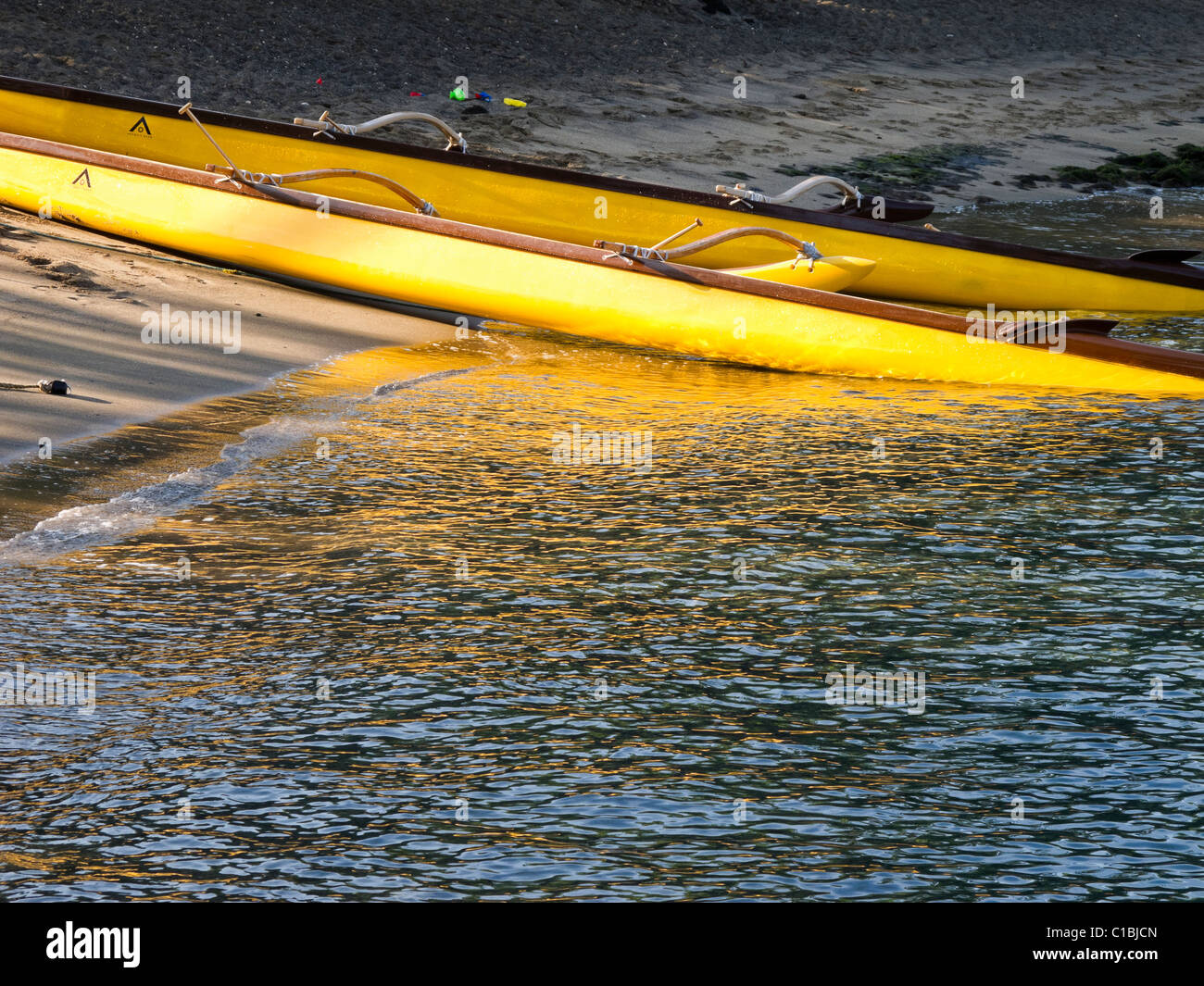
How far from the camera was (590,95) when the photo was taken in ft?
52.1

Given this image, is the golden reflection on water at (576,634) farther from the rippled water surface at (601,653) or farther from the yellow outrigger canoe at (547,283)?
the yellow outrigger canoe at (547,283)

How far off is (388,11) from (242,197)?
25.7 feet

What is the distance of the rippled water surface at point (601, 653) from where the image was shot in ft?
13.4

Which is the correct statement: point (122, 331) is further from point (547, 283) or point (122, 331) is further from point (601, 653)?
point (601, 653)

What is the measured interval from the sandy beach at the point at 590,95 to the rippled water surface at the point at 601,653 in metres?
1.79

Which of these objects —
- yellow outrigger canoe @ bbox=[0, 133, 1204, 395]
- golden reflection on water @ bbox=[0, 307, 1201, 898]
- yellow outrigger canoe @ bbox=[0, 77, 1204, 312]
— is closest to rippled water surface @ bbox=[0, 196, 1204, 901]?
golden reflection on water @ bbox=[0, 307, 1201, 898]

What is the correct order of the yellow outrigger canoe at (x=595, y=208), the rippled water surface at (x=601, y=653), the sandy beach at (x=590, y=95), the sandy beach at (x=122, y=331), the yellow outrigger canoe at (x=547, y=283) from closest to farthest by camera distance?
the rippled water surface at (x=601, y=653) < the sandy beach at (x=122, y=331) < the yellow outrigger canoe at (x=547, y=283) < the sandy beach at (x=590, y=95) < the yellow outrigger canoe at (x=595, y=208)

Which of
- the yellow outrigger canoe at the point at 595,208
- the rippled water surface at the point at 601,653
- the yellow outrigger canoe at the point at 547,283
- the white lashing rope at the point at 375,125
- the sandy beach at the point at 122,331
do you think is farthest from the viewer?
the white lashing rope at the point at 375,125

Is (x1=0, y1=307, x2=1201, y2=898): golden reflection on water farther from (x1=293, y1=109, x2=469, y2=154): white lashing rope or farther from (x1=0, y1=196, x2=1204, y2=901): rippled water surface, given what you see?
(x1=293, y1=109, x2=469, y2=154): white lashing rope

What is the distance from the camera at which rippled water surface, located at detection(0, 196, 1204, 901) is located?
13.4 feet

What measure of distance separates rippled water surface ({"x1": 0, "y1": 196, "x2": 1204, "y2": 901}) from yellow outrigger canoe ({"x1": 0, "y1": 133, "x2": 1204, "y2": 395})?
0.61 meters

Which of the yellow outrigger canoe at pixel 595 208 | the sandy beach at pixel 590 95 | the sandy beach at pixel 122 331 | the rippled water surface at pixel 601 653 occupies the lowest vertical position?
the rippled water surface at pixel 601 653

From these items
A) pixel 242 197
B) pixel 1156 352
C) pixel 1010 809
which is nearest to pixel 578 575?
pixel 1010 809

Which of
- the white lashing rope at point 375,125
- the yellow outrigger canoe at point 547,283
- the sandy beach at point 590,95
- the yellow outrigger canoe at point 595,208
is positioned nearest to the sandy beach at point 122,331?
the sandy beach at point 590,95
